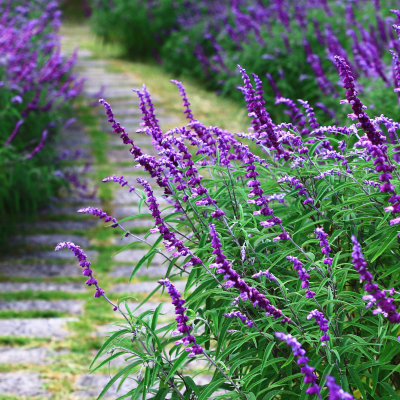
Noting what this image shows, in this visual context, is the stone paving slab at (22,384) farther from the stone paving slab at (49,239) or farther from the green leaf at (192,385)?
the stone paving slab at (49,239)

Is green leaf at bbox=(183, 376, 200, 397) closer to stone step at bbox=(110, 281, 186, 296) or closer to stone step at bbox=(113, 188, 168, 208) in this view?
stone step at bbox=(110, 281, 186, 296)

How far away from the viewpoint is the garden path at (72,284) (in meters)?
2.97

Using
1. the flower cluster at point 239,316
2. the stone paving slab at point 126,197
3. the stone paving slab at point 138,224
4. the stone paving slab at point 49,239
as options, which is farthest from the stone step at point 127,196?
the flower cluster at point 239,316

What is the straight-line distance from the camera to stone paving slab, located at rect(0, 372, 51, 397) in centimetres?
277

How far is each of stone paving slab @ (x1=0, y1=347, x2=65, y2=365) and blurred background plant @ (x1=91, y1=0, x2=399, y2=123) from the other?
7.26 feet

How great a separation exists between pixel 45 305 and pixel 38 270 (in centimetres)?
59

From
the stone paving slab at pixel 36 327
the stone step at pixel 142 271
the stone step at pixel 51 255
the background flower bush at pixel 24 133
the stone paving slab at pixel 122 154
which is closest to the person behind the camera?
the stone paving slab at pixel 36 327

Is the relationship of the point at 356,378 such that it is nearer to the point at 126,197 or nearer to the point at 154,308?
the point at 154,308

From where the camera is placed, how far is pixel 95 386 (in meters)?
2.87

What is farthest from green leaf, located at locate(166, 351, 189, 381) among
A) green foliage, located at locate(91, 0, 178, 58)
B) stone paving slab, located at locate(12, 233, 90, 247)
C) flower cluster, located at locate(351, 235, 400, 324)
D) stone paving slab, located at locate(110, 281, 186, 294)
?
green foliage, located at locate(91, 0, 178, 58)

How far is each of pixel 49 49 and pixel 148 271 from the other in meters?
3.69

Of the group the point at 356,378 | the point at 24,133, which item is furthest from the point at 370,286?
the point at 24,133

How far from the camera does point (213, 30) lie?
8742mm

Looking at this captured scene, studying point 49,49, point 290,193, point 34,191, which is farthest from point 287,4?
point 290,193
